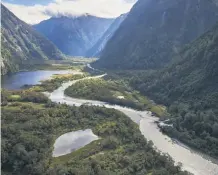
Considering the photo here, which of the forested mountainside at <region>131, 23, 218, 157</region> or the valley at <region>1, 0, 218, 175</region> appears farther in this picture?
the forested mountainside at <region>131, 23, 218, 157</region>

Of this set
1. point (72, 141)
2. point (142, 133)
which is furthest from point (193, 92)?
point (72, 141)

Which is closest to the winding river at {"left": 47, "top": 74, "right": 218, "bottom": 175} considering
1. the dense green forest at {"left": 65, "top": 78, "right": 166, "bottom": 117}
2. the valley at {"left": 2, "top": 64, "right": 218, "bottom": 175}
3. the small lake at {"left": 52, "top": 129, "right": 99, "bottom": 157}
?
the valley at {"left": 2, "top": 64, "right": 218, "bottom": 175}

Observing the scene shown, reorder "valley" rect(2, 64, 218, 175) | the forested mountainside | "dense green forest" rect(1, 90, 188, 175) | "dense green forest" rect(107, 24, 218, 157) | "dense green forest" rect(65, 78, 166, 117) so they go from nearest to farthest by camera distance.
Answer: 1. "dense green forest" rect(1, 90, 188, 175)
2. "valley" rect(2, 64, 218, 175)
3. "dense green forest" rect(107, 24, 218, 157)
4. the forested mountainside
5. "dense green forest" rect(65, 78, 166, 117)

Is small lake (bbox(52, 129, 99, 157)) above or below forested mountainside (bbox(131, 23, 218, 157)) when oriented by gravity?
below

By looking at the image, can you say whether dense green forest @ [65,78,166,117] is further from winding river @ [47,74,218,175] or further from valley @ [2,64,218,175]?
winding river @ [47,74,218,175]

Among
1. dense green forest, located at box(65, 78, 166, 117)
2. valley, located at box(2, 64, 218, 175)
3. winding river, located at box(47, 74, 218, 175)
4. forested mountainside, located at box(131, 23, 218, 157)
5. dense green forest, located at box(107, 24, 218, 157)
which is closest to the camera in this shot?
winding river, located at box(47, 74, 218, 175)

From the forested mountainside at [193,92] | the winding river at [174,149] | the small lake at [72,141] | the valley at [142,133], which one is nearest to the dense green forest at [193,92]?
the forested mountainside at [193,92]
